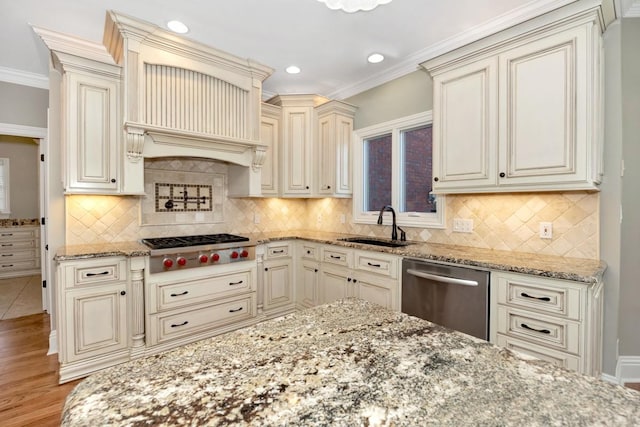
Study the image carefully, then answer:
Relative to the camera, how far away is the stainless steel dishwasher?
6.71 feet

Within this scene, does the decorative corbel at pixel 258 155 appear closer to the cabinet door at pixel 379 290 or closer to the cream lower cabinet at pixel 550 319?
the cabinet door at pixel 379 290

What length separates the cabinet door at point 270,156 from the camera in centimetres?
368

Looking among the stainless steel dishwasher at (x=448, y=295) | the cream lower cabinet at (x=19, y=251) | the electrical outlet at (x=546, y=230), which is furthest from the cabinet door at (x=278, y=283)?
the cream lower cabinet at (x=19, y=251)

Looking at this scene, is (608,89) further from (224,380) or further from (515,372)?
(224,380)

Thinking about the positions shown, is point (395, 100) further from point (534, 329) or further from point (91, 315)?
point (91, 315)

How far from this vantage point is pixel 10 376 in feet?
7.87

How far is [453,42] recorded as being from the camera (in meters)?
2.74

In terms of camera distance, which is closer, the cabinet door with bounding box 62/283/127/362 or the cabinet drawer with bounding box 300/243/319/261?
the cabinet door with bounding box 62/283/127/362

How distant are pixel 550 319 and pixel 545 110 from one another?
4.31ft

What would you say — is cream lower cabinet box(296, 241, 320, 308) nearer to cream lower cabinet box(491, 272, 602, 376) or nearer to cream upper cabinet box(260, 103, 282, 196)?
cream upper cabinet box(260, 103, 282, 196)

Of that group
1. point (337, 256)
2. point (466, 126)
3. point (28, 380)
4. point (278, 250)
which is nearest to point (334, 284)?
point (337, 256)

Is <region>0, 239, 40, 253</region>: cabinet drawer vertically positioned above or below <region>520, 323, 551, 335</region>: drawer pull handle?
above

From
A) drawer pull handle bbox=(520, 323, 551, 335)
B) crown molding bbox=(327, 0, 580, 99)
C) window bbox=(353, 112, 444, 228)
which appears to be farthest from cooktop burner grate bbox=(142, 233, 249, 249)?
drawer pull handle bbox=(520, 323, 551, 335)

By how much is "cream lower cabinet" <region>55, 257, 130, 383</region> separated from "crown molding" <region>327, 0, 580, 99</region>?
301cm
